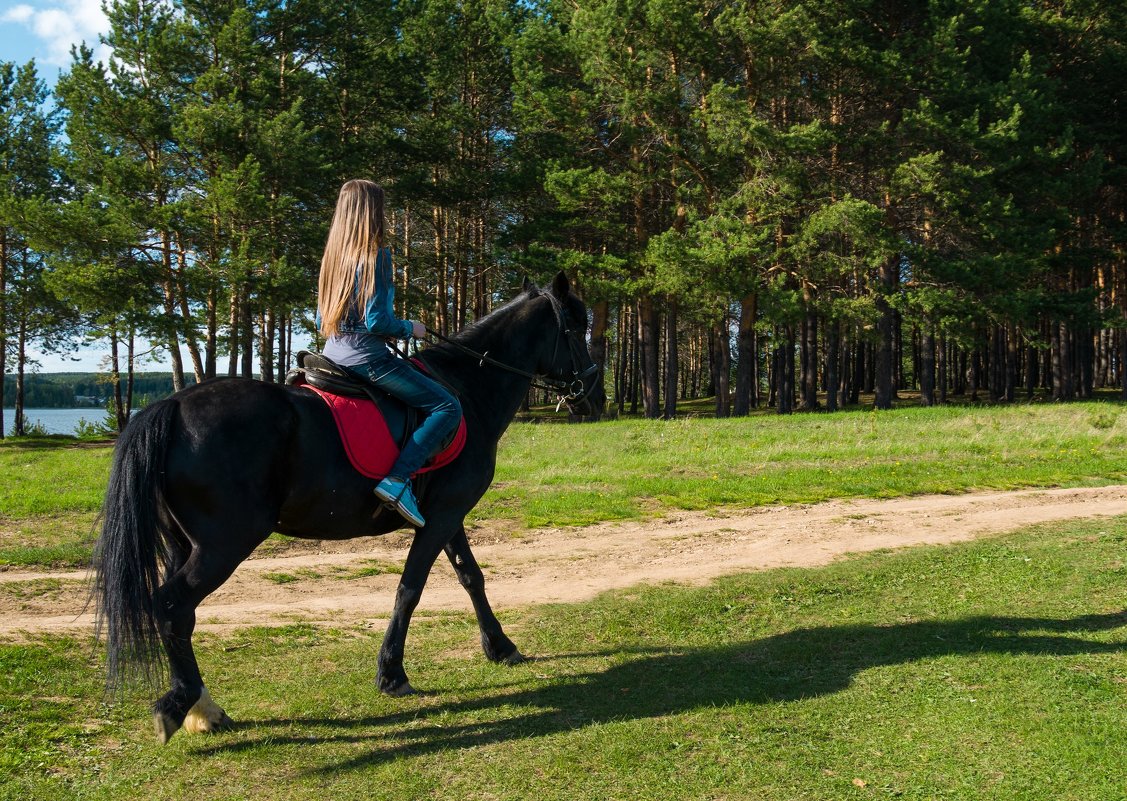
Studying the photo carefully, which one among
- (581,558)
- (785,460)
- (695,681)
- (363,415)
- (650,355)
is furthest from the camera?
(650,355)

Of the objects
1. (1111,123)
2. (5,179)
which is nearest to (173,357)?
(5,179)

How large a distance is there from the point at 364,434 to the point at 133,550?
4.86 ft

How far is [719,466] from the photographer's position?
17.9 meters

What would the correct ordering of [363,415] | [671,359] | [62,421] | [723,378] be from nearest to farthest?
[363,415], [723,378], [671,359], [62,421]

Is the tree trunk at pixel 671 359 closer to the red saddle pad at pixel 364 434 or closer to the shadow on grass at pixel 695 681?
the shadow on grass at pixel 695 681

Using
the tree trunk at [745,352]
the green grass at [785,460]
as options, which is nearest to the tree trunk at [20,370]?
the green grass at [785,460]

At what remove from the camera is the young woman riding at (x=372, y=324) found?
18.2 feet

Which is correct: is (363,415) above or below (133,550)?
above

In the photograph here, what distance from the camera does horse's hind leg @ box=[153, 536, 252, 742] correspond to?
16.1 feet

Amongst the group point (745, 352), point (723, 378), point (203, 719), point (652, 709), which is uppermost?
point (745, 352)

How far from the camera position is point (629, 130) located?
31094 mm

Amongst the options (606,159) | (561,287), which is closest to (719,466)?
(561,287)

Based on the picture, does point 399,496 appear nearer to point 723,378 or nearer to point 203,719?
point 203,719

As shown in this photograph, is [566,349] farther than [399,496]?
Yes
